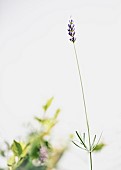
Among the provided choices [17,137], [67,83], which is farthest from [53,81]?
[17,137]

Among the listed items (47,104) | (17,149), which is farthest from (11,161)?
(47,104)

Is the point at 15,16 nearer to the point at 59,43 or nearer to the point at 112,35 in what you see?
the point at 59,43

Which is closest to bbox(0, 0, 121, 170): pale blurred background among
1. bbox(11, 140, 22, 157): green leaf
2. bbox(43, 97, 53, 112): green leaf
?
bbox(43, 97, 53, 112): green leaf

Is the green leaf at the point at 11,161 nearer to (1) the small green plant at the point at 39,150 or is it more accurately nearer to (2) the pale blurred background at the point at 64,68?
(1) the small green plant at the point at 39,150

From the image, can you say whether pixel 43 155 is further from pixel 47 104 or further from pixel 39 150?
pixel 47 104

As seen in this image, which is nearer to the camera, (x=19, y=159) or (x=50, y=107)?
(x=19, y=159)

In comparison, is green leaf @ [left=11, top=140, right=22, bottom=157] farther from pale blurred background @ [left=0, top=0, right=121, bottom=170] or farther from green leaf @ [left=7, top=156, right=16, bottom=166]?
pale blurred background @ [left=0, top=0, right=121, bottom=170]
